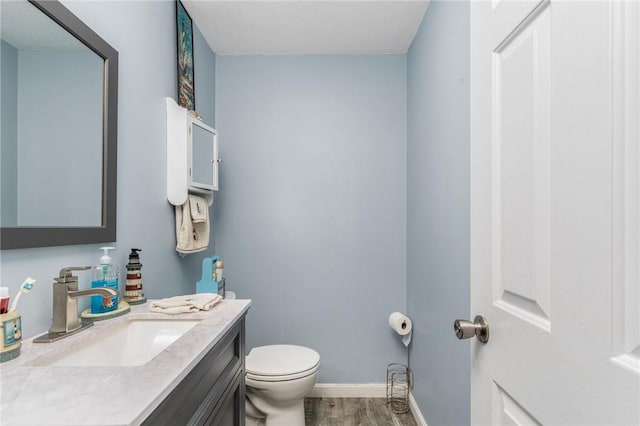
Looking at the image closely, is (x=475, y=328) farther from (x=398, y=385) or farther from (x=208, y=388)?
(x=398, y=385)

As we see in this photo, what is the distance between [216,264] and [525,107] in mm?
1684

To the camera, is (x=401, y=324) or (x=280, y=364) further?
(x=401, y=324)

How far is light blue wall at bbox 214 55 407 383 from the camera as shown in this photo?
2.57 m

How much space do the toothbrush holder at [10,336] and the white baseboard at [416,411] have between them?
1.99 metres

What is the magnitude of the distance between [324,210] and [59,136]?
1.70m

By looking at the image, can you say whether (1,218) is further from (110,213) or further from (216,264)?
(216,264)

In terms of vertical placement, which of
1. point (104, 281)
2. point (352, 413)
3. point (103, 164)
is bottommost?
point (352, 413)

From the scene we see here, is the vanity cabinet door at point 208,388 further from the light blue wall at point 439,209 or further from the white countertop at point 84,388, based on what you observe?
the light blue wall at point 439,209

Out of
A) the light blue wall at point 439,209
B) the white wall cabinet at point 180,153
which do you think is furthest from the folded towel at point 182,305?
the light blue wall at point 439,209

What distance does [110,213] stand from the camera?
4.41ft

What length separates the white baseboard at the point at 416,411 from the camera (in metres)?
2.10

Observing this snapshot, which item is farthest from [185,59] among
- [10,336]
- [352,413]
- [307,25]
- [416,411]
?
[416,411]

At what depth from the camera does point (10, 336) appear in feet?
2.72

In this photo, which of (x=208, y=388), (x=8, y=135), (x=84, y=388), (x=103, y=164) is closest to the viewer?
(x=84, y=388)
